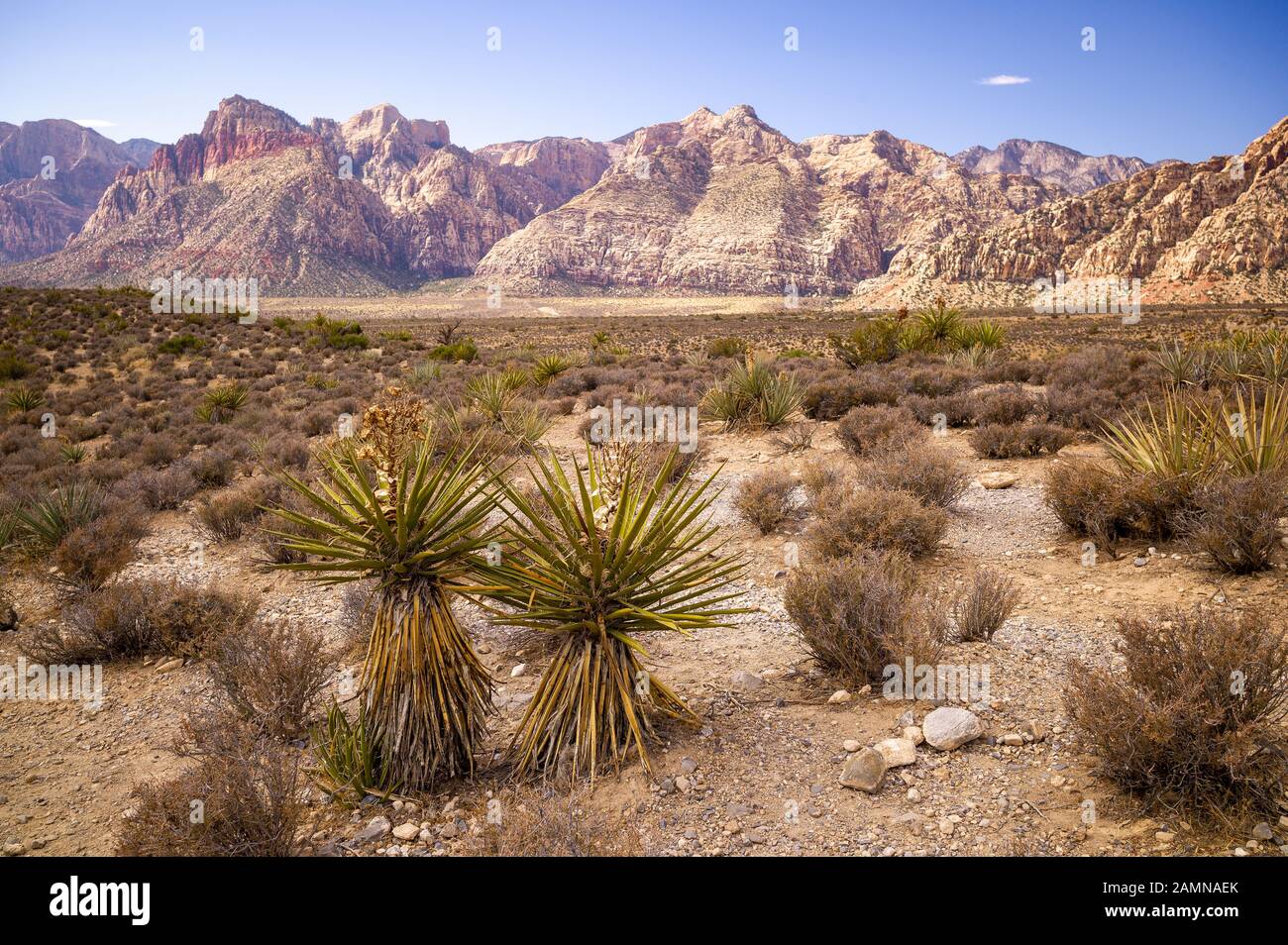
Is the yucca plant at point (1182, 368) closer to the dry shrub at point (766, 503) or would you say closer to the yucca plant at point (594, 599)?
the dry shrub at point (766, 503)

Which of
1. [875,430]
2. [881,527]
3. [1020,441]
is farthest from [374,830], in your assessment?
[1020,441]

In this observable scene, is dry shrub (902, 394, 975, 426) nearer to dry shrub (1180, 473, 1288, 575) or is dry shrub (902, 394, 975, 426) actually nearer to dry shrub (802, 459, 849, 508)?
dry shrub (802, 459, 849, 508)

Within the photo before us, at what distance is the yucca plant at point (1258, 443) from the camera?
224 inches

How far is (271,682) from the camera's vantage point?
457 centimetres

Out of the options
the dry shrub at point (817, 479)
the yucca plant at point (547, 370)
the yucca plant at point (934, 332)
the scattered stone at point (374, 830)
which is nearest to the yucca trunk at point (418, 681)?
the scattered stone at point (374, 830)

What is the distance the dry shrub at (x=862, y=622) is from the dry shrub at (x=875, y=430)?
498cm

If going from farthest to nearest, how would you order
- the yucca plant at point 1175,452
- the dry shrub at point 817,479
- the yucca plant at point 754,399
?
the yucca plant at point 754,399, the dry shrub at point 817,479, the yucca plant at point 1175,452

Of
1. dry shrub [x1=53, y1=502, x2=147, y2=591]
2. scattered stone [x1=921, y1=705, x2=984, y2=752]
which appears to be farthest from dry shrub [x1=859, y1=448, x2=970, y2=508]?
dry shrub [x1=53, y1=502, x2=147, y2=591]

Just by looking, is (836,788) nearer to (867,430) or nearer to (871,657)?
(871,657)

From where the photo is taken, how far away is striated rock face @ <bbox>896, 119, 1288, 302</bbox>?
63.8 m

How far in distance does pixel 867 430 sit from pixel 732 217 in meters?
143

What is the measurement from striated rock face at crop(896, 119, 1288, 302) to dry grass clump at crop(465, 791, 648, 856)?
3162 inches
